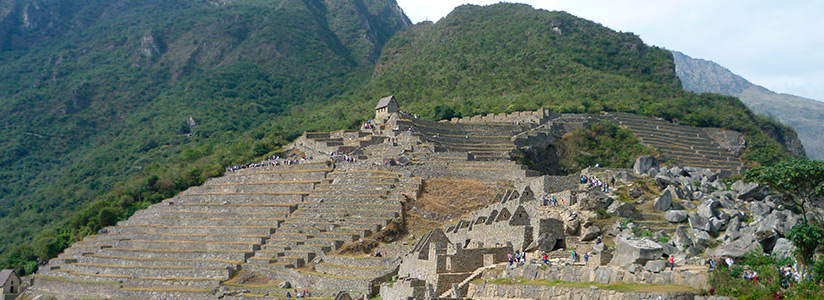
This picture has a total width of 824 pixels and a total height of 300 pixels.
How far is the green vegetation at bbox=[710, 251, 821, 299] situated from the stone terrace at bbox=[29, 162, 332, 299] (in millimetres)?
27165

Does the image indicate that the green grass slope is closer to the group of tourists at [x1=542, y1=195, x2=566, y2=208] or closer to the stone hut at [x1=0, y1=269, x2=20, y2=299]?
the stone hut at [x1=0, y1=269, x2=20, y2=299]

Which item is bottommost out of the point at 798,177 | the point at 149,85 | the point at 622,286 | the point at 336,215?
the point at 336,215

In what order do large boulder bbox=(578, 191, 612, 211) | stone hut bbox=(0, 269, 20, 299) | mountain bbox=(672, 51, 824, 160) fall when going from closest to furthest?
large boulder bbox=(578, 191, 612, 211)
stone hut bbox=(0, 269, 20, 299)
mountain bbox=(672, 51, 824, 160)

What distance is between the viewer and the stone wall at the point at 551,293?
68.0 ft

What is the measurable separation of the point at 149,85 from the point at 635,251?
353ft

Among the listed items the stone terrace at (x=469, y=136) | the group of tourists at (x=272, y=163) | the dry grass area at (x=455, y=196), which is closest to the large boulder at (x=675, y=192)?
the dry grass area at (x=455, y=196)

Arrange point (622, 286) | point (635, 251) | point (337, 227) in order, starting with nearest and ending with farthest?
point (622, 286), point (635, 251), point (337, 227)

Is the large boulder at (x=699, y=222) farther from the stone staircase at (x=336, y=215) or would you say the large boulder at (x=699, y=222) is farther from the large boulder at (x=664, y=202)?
the stone staircase at (x=336, y=215)

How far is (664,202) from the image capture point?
Result: 101 feet

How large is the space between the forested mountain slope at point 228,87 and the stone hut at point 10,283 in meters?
4.27

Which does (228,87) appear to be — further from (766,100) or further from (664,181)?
(766,100)

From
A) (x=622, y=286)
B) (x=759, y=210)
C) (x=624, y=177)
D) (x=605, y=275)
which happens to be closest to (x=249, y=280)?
(x=624, y=177)

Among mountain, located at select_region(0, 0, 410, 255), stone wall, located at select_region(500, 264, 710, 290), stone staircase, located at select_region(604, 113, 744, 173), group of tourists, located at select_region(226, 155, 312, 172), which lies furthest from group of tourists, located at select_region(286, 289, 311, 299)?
stone staircase, located at select_region(604, 113, 744, 173)

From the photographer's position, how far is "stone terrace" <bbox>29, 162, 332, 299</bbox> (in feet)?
143
